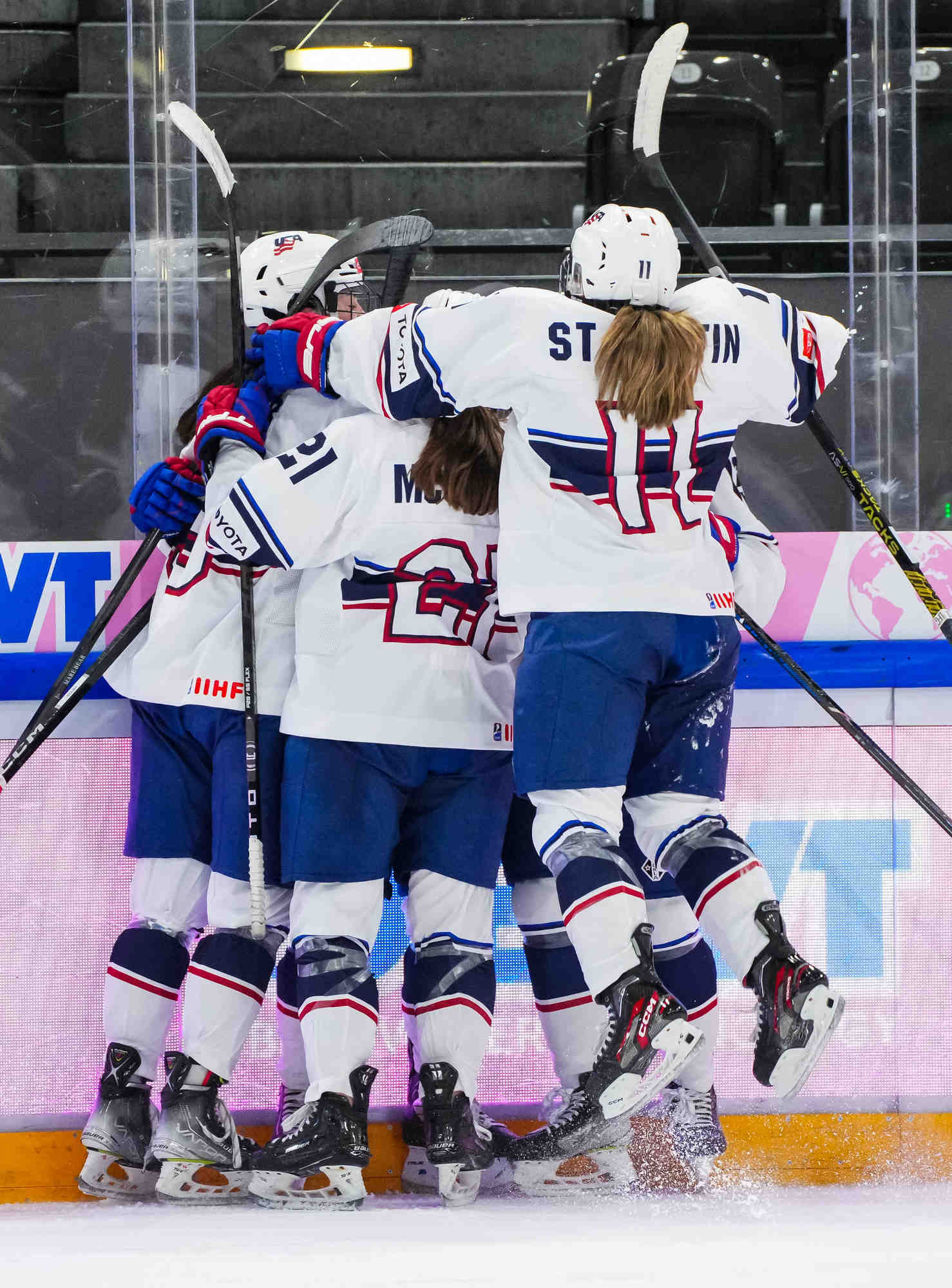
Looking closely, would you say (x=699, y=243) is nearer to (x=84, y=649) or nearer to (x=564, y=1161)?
(x=84, y=649)

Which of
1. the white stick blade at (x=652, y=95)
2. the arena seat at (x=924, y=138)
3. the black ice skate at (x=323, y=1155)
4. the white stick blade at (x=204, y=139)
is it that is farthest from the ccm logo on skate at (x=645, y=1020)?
the arena seat at (x=924, y=138)

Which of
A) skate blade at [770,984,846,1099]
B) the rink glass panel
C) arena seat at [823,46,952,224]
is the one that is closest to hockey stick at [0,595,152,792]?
the rink glass panel

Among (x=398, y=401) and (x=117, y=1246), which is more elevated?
(x=398, y=401)

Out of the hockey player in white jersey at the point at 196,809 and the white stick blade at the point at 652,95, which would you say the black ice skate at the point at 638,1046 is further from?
the white stick blade at the point at 652,95

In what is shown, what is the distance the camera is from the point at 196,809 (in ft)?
8.41

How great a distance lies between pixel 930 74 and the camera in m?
3.19

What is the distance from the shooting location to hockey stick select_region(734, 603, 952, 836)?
2.60m

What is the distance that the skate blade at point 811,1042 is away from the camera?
2.11 meters

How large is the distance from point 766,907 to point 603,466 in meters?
0.70

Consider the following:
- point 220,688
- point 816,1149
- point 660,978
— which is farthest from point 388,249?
point 816,1149

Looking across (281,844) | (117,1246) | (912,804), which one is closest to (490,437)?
(281,844)

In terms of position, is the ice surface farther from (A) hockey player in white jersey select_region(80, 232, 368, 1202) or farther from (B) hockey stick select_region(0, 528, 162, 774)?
(B) hockey stick select_region(0, 528, 162, 774)

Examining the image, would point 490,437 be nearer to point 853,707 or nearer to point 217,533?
point 217,533

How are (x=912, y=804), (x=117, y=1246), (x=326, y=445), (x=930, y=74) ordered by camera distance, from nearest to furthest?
(x=117, y=1246)
(x=326, y=445)
(x=912, y=804)
(x=930, y=74)
